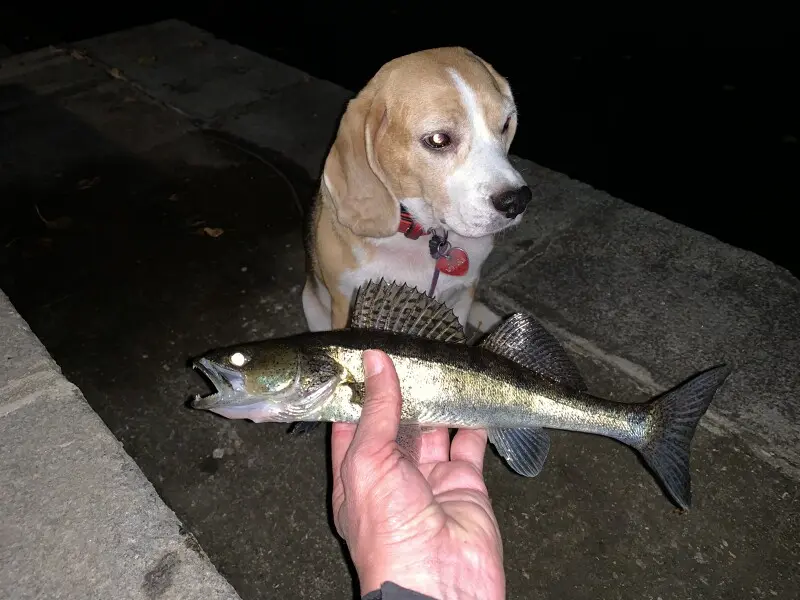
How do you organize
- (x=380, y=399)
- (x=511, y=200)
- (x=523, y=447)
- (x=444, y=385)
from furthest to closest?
(x=511, y=200) → (x=523, y=447) → (x=444, y=385) → (x=380, y=399)

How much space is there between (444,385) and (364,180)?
51.5 inches

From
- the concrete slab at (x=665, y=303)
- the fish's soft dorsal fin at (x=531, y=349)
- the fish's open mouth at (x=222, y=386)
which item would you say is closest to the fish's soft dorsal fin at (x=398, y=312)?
the fish's soft dorsal fin at (x=531, y=349)

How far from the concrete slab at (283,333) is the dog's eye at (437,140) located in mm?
1539

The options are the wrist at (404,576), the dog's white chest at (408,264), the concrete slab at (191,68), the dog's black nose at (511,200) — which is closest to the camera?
the wrist at (404,576)

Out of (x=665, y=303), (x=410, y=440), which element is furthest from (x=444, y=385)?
(x=665, y=303)

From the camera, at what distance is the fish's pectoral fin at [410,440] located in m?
2.18

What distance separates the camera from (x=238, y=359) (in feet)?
6.55

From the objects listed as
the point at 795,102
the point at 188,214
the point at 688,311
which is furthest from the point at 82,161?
the point at 795,102

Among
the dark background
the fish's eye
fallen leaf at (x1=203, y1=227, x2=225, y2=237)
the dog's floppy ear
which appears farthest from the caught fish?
the dark background

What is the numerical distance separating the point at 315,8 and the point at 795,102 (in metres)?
7.41

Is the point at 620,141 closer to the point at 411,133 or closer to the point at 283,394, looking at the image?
the point at 411,133

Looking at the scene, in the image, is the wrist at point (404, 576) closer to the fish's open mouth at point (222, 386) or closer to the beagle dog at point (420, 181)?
the fish's open mouth at point (222, 386)

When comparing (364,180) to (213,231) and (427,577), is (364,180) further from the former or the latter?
(213,231)

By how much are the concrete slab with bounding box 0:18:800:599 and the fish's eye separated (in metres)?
1.43
